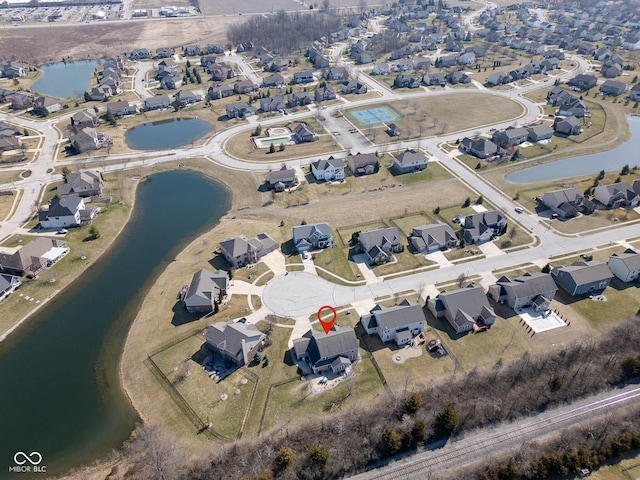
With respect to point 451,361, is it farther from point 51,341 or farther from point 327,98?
point 327,98

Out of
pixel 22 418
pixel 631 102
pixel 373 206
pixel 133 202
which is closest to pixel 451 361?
pixel 373 206

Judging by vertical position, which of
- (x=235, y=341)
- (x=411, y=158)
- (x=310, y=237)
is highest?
(x=411, y=158)

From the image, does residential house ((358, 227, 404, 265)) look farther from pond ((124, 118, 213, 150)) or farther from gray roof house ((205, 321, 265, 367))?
pond ((124, 118, 213, 150))

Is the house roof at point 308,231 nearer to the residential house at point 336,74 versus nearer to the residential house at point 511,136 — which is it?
the residential house at point 511,136

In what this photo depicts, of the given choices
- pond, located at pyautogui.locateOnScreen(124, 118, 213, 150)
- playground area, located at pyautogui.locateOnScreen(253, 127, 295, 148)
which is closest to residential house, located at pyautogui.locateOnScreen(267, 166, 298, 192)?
playground area, located at pyautogui.locateOnScreen(253, 127, 295, 148)

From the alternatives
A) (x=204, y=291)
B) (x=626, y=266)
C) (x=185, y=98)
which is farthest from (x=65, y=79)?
(x=626, y=266)

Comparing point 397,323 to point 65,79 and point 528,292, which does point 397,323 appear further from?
point 65,79
